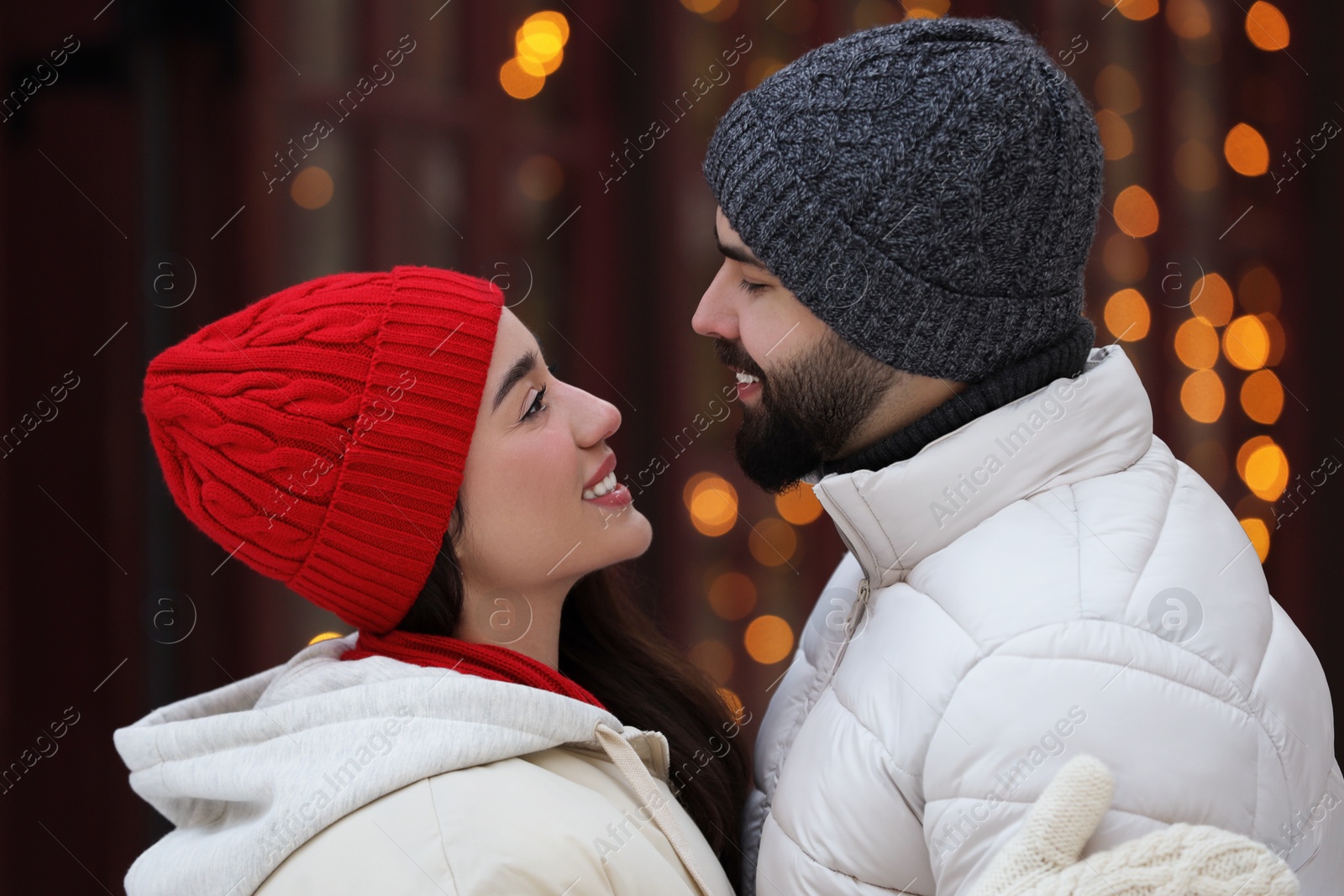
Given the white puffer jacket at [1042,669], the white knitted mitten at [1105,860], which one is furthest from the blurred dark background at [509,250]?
the white knitted mitten at [1105,860]

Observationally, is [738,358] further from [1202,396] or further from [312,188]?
[1202,396]

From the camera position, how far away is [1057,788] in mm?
878

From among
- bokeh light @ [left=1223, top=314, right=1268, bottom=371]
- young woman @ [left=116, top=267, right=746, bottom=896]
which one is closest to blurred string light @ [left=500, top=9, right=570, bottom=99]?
young woman @ [left=116, top=267, right=746, bottom=896]

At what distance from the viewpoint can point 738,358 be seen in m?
1.36

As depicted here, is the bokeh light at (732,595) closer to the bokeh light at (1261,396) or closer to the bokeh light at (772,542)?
the bokeh light at (772,542)

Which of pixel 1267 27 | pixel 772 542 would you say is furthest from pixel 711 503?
pixel 1267 27

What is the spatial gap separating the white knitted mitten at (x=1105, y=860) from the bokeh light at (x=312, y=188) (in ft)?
5.03

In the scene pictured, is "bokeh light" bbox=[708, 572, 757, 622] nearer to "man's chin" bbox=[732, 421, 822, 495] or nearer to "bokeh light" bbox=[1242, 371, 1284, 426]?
"man's chin" bbox=[732, 421, 822, 495]

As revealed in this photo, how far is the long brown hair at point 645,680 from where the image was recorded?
1.31 m

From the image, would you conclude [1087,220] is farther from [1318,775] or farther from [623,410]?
[623,410]

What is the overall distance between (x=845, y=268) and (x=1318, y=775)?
683 millimetres

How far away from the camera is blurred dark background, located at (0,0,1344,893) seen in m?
1.68

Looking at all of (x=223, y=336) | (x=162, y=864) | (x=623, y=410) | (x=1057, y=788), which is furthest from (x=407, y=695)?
(x=623, y=410)

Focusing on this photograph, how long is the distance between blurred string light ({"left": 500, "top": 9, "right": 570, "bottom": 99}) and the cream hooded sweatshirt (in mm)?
1267
